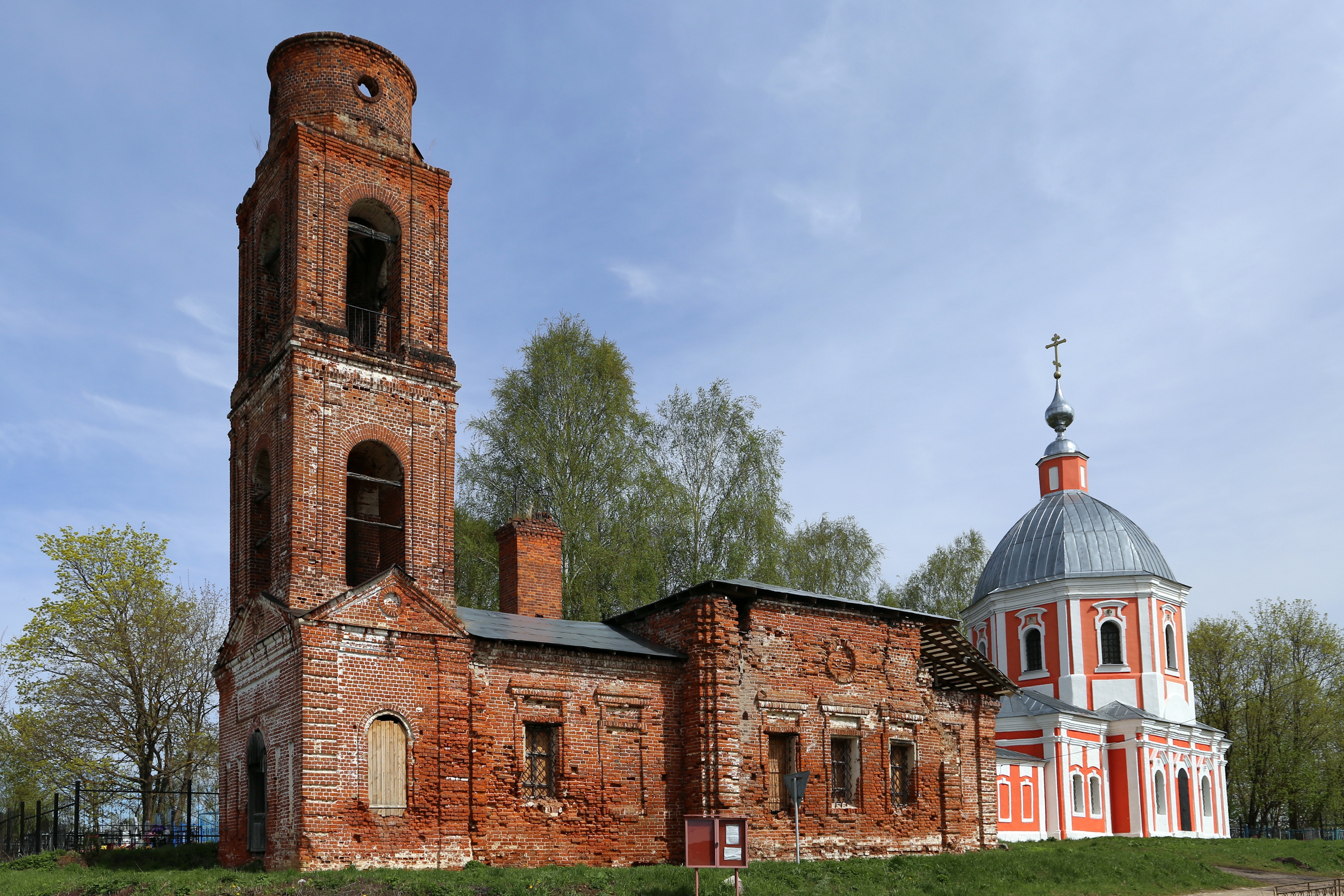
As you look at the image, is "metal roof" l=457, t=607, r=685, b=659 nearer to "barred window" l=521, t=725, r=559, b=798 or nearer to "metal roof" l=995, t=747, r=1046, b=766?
"barred window" l=521, t=725, r=559, b=798

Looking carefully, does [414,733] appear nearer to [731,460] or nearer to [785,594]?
[785,594]

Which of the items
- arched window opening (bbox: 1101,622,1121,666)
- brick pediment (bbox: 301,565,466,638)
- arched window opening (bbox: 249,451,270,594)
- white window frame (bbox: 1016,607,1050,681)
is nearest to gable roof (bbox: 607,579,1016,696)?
brick pediment (bbox: 301,565,466,638)

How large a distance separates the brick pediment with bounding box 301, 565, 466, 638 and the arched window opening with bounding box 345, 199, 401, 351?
3.76 meters

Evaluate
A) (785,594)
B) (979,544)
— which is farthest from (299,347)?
(979,544)

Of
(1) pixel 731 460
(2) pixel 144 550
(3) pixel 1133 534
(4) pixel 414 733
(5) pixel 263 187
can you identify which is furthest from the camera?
(3) pixel 1133 534

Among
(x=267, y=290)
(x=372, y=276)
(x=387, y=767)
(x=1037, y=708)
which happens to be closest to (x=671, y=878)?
(x=387, y=767)

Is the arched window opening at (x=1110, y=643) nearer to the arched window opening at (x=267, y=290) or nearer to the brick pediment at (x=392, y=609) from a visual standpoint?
the brick pediment at (x=392, y=609)

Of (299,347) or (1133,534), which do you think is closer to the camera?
(299,347)

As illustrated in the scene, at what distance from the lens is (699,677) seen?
18531mm

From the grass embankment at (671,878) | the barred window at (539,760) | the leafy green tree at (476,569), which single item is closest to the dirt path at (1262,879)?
the grass embankment at (671,878)

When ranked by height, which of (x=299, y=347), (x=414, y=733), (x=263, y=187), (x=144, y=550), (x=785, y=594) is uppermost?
(x=263, y=187)

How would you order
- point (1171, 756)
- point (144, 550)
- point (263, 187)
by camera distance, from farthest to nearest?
point (1171, 756)
point (144, 550)
point (263, 187)

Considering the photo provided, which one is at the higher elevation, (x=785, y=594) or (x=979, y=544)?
(x=979, y=544)

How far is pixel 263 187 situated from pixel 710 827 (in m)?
12.5
